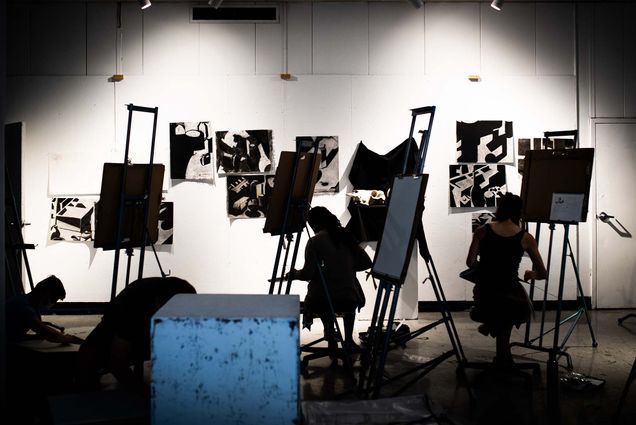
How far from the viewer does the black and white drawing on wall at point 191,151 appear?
726cm

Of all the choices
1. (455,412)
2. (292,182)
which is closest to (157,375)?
(455,412)

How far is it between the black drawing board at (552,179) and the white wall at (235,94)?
Answer: 2014 mm

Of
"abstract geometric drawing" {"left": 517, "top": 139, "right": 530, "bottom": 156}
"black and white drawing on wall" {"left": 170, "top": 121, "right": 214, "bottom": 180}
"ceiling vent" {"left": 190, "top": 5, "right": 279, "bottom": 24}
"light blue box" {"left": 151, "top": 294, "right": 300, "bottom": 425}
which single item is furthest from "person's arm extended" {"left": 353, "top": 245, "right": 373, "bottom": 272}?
"ceiling vent" {"left": 190, "top": 5, "right": 279, "bottom": 24}

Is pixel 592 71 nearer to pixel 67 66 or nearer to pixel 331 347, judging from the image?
pixel 331 347

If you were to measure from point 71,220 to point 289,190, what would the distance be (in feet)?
10.2

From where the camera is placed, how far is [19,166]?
722 centimetres

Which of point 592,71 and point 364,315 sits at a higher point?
point 592,71

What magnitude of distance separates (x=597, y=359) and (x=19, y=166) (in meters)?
5.45

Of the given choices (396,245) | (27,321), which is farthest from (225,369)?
(27,321)

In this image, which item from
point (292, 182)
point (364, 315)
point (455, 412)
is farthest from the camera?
point (364, 315)

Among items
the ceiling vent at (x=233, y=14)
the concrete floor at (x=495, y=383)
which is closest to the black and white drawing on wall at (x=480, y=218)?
the concrete floor at (x=495, y=383)

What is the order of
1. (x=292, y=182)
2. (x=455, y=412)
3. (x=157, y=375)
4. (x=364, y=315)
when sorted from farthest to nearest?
(x=364, y=315) < (x=292, y=182) < (x=455, y=412) < (x=157, y=375)

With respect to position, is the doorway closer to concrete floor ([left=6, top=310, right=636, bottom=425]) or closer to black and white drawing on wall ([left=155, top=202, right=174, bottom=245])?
concrete floor ([left=6, top=310, right=636, bottom=425])

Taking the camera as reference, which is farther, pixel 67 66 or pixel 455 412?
pixel 67 66
